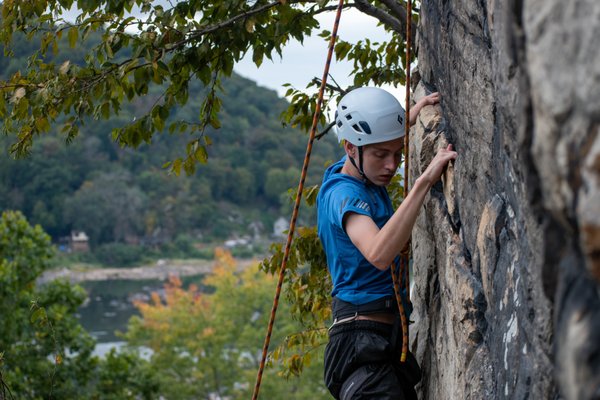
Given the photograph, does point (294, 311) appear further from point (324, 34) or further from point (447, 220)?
point (447, 220)

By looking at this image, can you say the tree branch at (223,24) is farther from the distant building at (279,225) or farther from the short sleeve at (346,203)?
the distant building at (279,225)

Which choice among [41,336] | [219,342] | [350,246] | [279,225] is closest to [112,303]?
[279,225]

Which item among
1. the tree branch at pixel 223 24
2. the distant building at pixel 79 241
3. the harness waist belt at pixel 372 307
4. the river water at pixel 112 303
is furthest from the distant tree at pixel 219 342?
the distant building at pixel 79 241

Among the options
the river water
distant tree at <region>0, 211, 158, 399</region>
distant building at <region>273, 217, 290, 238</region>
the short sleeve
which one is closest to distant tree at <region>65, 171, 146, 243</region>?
Result: the river water

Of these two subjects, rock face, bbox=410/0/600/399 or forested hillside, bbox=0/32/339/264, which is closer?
rock face, bbox=410/0/600/399

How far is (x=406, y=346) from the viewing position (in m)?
3.71

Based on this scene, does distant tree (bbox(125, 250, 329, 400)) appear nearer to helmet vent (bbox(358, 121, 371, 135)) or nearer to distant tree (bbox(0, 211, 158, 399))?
distant tree (bbox(0, 211, 158, 399))

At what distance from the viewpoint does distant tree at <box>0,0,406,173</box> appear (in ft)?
18.4

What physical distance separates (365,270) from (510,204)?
3.57 feet

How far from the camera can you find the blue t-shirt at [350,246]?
3.68m

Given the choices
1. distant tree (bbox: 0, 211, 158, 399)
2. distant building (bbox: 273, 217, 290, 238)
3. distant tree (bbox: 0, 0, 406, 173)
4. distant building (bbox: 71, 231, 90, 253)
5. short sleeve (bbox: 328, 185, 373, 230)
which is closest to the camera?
short sleeve (bbox: 328, 185, 373, 230)

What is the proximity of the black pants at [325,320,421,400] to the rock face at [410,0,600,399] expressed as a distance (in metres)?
0.18

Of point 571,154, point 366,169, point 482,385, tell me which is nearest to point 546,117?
point 571,154

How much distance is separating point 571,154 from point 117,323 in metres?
77.0
